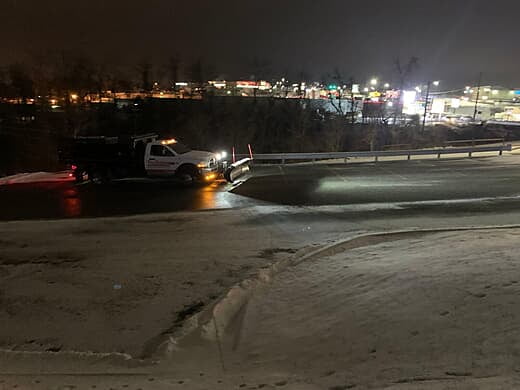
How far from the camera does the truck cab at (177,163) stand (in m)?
20.3

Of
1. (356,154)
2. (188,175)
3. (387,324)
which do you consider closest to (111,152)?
(188,175)

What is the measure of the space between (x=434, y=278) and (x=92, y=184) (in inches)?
681

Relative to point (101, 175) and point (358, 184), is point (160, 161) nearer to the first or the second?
point (101, 175)

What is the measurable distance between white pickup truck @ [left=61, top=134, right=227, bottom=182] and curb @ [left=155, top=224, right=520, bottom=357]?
1095 centimetres

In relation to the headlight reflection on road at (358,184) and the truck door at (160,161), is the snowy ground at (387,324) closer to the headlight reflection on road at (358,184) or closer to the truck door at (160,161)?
the headlight reflection on road at (358,184)

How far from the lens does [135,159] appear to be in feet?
68.5

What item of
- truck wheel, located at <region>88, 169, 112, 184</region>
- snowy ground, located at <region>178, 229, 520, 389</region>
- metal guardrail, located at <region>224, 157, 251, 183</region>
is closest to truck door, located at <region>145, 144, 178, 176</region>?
truck wheel, located at <region>88, 169, 112, 184</region>

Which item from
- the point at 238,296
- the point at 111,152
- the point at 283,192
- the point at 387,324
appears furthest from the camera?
the point at 111,152

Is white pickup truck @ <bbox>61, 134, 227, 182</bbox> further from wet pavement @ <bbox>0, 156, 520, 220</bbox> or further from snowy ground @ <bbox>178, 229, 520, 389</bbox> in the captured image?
snowy ground @ <bbox>178, 229, 520, 389</bbox>

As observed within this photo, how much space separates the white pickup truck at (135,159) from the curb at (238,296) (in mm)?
10954

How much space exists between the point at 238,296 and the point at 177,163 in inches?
530

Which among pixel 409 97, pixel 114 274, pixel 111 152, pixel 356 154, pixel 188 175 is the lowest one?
pixel 114 274

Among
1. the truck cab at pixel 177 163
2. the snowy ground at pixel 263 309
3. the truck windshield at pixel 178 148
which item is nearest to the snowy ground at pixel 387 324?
the snowy ground at pixel 263 309

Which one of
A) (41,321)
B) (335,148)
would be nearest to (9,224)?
(41,321)
